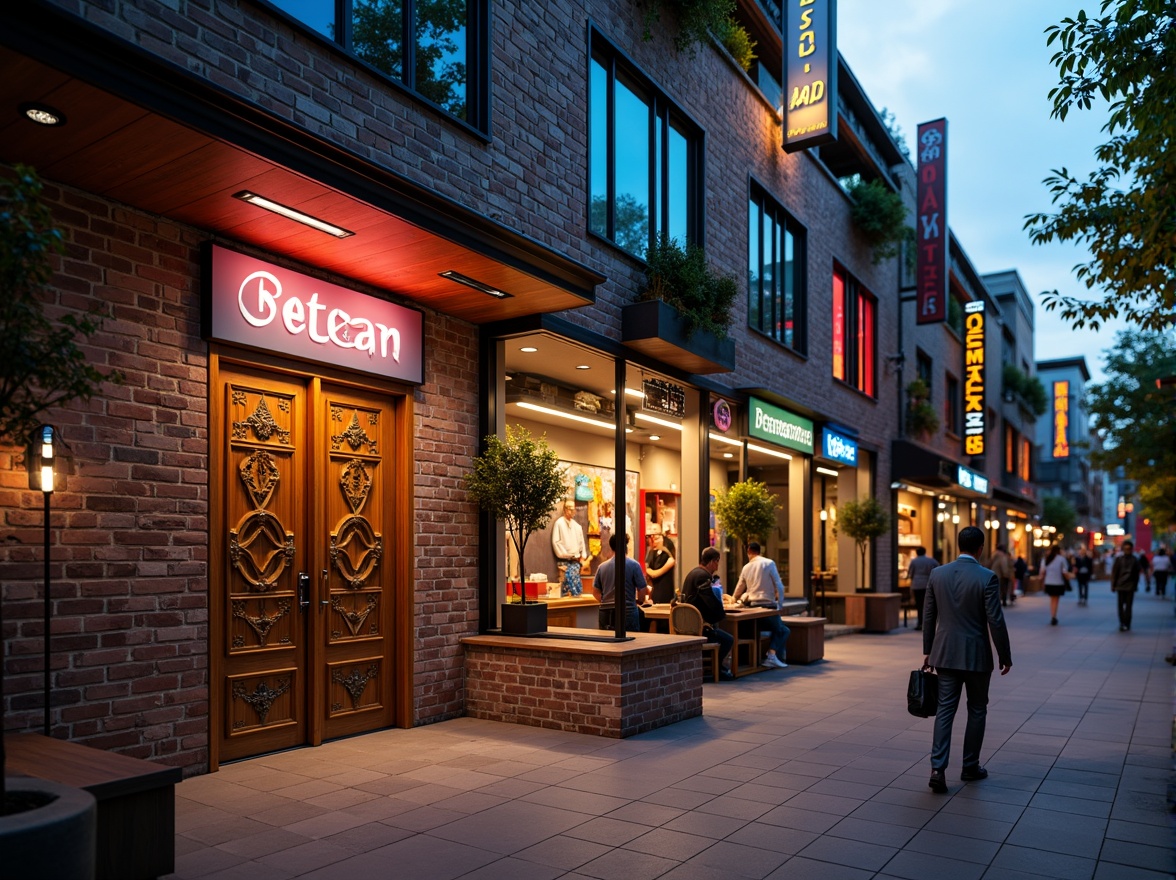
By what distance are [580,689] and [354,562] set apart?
2.16 m

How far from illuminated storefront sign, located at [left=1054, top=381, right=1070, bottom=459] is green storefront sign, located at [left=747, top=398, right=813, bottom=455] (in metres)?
45.8

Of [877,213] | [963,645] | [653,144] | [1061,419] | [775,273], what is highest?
[877,213]

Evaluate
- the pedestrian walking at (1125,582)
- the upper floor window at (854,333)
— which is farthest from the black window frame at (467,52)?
the pedestrian walking at (1125,582)

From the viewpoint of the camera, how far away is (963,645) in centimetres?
646

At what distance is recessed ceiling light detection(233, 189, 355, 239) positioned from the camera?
18.9 feet

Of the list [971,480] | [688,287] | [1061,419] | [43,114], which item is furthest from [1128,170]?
[1061,419]

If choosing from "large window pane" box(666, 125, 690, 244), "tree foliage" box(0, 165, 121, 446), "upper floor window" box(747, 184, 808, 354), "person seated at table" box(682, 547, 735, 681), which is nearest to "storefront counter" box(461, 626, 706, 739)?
"person seated at table" box(682, 547, 735, 681)

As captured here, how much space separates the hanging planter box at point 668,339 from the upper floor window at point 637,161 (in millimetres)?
986

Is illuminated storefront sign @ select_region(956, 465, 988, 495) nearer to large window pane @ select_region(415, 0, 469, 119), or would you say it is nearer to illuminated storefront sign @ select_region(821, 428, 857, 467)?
illuminated storefront sign @ select_region(821, 428, 857, 467)

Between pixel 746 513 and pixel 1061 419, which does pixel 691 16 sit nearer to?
pixel 746 513

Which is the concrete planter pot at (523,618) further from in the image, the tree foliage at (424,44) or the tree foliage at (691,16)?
the tree foliage at (691,16)

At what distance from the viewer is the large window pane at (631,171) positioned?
10.7 metres

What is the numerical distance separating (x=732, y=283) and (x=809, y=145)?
17.1 feet

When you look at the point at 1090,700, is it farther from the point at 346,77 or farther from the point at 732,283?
the point at 346,77
